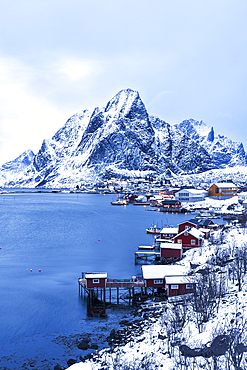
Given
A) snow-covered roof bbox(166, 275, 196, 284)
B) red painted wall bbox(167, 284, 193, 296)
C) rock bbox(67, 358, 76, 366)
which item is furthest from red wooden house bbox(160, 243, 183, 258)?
rock bbox(67, 358, 76, 366)

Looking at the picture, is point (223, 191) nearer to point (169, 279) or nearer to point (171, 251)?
point (171, 251)

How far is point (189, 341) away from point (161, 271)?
13.8 metres

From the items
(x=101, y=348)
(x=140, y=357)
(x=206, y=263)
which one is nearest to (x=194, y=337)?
(x=140, y=357)

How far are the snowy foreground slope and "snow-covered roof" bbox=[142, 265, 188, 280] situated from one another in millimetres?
4800

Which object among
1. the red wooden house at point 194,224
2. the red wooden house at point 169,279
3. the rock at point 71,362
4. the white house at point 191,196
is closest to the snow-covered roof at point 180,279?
the red wooden house at point 169,279

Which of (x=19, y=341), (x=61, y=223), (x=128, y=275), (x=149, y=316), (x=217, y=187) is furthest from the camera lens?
(x=217, y=187)

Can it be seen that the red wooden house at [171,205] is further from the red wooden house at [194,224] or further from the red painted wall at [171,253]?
the red painted wall at [171,253]

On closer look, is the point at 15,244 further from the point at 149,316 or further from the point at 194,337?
the point at 194,337

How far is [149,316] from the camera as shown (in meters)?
25.6

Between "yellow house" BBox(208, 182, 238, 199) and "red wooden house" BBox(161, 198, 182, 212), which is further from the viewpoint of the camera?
"yellow house" BBox(208, 182, 238, 199)

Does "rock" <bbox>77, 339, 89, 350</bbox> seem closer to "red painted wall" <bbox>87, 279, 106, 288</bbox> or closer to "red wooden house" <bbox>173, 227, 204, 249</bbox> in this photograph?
"red painted wall" <bbox>87, 279, 106, 288</bbox>

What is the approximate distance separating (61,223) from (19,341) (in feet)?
207

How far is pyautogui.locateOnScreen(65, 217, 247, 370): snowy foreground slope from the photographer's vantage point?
15305 mm

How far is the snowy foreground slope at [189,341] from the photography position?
15305 mm
